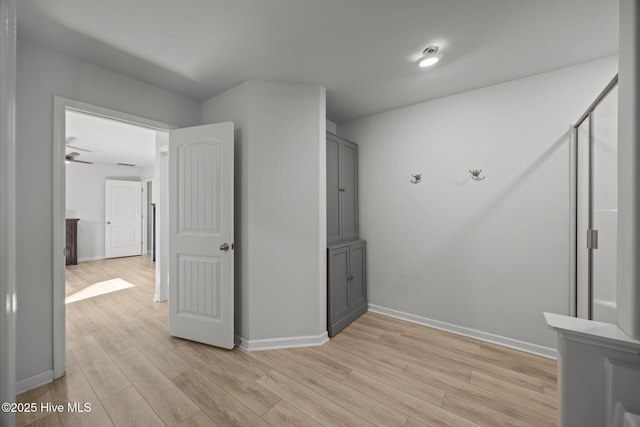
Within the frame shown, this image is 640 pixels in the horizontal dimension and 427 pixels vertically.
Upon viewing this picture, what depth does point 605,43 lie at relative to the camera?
183 centimetres

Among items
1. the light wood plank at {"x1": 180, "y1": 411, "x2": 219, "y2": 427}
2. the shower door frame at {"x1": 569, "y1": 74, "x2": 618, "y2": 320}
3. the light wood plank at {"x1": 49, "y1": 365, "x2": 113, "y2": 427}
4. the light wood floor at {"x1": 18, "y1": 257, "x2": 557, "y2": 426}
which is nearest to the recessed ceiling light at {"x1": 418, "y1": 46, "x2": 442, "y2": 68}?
the shower door frame at {"x1": 569, "y1": 74, "x2": 618, "y2": 320}

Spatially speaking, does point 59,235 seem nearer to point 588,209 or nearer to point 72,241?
point 588,209

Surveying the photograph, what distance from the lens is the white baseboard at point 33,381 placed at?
5.53 feet

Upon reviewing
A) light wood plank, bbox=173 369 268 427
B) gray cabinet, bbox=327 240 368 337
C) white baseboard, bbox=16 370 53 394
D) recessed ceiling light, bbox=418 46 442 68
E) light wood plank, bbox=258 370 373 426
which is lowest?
light wood plank, bbox=258 370 373 426

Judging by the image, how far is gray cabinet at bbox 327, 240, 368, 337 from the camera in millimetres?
2543

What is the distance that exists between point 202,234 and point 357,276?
1792mm

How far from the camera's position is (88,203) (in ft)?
20.5

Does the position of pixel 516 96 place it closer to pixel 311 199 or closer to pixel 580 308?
pixel 580 308

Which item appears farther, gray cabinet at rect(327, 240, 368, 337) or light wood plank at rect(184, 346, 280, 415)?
gray cabinet at rect(327, 240, 368, 337)

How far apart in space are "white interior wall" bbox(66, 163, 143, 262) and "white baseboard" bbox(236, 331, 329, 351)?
20.6 ft

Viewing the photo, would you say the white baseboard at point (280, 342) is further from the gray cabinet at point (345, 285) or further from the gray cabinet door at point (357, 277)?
the gray cabinet door at point (357, 277)

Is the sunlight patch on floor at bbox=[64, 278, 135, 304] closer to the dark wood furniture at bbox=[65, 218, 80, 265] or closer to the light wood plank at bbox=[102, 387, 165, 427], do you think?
the dark wood furniture at bbox=[65, 218, 80, 265]

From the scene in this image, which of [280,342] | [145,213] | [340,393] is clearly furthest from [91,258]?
[340,393]

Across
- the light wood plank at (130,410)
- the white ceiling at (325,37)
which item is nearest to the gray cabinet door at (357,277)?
the white ceiling at (325,37)
